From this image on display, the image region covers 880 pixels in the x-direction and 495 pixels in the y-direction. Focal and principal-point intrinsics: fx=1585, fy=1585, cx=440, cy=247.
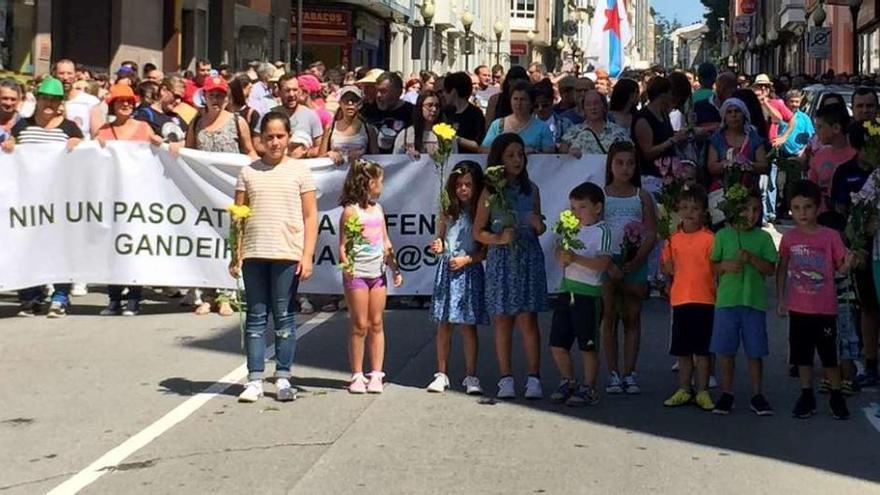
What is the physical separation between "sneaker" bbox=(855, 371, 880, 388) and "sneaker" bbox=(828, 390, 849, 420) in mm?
1039

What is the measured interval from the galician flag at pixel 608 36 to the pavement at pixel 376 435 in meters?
17.9

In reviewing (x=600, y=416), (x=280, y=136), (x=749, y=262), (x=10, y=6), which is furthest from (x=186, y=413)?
(x=10, y=6)

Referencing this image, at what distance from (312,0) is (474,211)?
3765 cm

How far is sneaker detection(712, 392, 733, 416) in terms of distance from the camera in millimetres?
9422

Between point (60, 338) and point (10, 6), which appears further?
point (10, 6)

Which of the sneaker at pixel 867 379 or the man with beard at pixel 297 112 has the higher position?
the man with beard at pixel 297 112

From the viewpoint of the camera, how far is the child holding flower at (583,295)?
957 centimetres

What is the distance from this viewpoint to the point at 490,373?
35.4 feet

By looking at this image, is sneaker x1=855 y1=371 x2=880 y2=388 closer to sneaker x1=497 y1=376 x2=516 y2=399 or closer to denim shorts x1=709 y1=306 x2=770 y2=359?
denim shorts x1=709 y1=306 x2=770 y2=359

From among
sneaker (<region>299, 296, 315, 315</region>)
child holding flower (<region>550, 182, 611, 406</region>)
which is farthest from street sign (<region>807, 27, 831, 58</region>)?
child holding flower (<region>550, 182, 611, 406</region>)

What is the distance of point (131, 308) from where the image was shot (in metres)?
13.4

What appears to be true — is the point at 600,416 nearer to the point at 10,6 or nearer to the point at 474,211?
the point at 474,211

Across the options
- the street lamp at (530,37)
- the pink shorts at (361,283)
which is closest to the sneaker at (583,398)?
the pink shorts at (361,283)

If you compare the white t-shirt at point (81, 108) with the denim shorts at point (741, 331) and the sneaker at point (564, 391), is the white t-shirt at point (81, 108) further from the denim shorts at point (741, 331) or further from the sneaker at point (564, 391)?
the denim shorts at point (741, 331)
